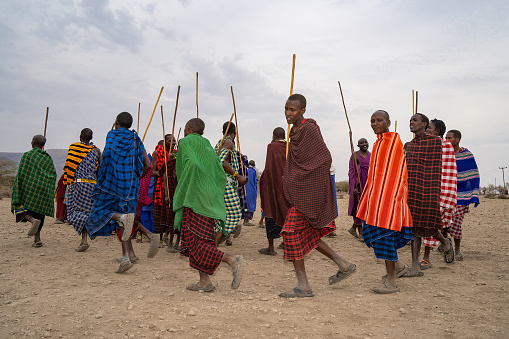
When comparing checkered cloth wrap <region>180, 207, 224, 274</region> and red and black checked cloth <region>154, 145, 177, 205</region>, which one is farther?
red and black checked cloth <region>154, 145, 177, 205</region>

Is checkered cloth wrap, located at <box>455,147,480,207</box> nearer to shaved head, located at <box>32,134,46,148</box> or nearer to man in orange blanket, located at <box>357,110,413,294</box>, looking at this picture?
man in orange blanket, located at <box>357,110,413,294</box>

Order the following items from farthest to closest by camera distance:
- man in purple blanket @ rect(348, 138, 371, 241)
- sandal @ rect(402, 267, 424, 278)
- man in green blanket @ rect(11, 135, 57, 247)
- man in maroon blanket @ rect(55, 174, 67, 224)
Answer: man in maroon blanket @ rect(55, 174, 67, 224) < man in purple blanket @ rect(348, 138, 371, 241) < man in green blanket @ rect(11, 135, 57, 247) < sandal @ rect(402, 267, 424, 278)

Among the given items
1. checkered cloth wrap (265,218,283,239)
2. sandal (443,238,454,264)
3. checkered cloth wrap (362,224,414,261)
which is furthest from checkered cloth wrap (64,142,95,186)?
sandal (443,238,454,264)

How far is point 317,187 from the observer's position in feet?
15.0

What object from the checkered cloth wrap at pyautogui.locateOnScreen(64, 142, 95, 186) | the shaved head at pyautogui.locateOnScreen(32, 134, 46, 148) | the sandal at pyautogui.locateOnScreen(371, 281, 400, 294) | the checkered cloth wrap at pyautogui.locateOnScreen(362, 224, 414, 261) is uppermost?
the shaved head at pyautogui.locateOnScreen(32, 134, 46, 148)

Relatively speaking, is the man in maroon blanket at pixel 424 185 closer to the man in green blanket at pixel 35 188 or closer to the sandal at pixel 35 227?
the sandal at pixel 35 227

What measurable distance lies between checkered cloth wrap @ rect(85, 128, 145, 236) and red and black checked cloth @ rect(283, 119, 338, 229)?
7.78 feet

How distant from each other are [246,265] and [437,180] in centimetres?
295

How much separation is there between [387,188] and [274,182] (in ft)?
7.74

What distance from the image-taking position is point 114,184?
577cm

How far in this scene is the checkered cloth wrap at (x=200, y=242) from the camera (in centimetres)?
473

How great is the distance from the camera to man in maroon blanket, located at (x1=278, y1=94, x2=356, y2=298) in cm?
454

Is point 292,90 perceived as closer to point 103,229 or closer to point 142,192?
point 103,229

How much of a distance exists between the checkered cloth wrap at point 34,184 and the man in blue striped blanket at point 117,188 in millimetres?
2702
